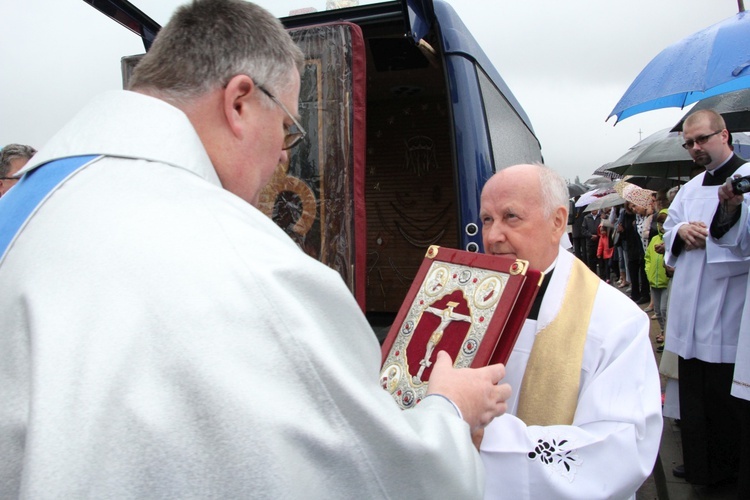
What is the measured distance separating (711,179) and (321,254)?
2.58 metres

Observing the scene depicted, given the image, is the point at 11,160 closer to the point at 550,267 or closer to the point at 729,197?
the point at 550,267

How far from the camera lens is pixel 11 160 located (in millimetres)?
3596

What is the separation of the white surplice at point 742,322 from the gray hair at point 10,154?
13.5 ft

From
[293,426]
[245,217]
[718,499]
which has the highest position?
[245,217]

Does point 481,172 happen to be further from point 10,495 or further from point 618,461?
point 10,495

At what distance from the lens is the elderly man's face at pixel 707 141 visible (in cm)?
360

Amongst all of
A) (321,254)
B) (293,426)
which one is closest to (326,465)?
(293,426)

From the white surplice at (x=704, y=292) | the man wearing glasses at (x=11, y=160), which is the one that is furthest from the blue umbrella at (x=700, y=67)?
the man wearing glasses at (x=11, y=160)

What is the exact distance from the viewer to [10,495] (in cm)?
81

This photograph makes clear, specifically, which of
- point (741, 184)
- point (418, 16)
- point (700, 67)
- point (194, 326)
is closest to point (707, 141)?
point (700, 67)

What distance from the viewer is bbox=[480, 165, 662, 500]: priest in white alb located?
1.64 meters

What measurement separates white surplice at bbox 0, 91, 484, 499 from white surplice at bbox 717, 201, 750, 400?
2875mm

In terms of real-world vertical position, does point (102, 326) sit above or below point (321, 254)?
above

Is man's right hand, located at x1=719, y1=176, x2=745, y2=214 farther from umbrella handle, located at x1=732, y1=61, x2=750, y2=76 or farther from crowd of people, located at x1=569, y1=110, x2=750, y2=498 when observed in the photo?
umbrella handle, located at x1=732, y1=61, x2=750, y2=76
